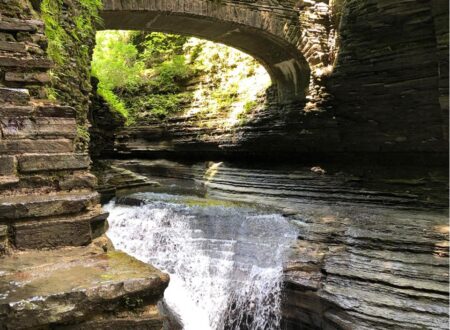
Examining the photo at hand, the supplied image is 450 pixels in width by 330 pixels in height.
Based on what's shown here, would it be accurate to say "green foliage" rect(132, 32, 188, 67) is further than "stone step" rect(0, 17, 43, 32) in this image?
Yes

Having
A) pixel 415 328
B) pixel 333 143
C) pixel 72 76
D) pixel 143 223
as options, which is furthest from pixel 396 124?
pixel 72 76

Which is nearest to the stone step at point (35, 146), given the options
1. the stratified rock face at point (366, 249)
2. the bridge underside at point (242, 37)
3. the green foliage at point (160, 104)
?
the stratified rock face at point (366, 249)

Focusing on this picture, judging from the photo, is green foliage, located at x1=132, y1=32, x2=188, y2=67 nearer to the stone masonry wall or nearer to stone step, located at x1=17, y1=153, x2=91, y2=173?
the stone masonry wall

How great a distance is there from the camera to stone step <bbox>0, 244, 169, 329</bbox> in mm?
1788

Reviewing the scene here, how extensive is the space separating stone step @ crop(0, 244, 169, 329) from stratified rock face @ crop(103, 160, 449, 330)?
12.9 ft

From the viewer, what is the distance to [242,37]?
9.77 m

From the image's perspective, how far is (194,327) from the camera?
562 cm

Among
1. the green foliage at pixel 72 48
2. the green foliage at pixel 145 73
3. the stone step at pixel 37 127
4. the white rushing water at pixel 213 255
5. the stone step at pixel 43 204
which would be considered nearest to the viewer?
the stone step at pixel 43 204

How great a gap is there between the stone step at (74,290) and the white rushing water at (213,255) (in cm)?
371

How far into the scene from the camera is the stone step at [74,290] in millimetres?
1788

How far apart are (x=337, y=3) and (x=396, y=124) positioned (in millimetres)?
3459

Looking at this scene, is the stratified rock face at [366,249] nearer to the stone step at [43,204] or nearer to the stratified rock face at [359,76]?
the stratified rock face at [359,76]

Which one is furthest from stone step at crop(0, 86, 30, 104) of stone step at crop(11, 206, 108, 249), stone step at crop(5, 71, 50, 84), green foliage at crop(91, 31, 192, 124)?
green foliage at crop(91, 31, 192, 124)

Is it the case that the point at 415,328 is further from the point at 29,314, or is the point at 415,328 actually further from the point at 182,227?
the point at 29,314
